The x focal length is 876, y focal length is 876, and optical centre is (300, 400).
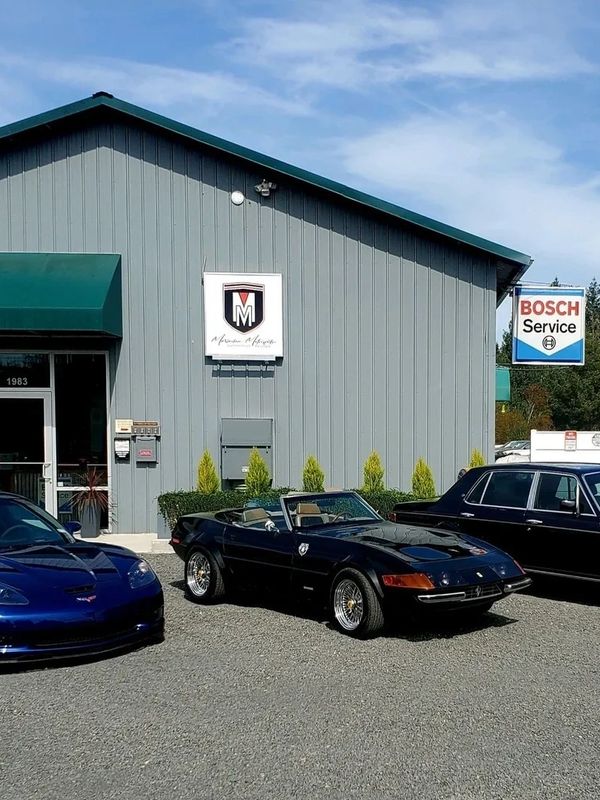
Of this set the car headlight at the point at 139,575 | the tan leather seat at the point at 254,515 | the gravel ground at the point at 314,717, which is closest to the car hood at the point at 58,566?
the car headlight at the point at 139,575

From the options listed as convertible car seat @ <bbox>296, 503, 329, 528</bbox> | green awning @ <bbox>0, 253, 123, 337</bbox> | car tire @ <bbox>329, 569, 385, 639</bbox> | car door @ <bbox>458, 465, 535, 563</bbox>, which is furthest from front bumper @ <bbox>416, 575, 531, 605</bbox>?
green awning @ <bbox>0, 253, 123, 337</bbox>

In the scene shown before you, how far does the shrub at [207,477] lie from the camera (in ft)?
47.1

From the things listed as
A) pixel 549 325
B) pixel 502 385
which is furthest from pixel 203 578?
pixel 549 325

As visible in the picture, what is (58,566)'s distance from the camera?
272 inches

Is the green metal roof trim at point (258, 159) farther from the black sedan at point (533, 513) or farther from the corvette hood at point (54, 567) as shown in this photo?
the corvette hood at point (54, 567)

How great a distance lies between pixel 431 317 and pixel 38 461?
7.05m

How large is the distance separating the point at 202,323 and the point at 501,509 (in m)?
6.80

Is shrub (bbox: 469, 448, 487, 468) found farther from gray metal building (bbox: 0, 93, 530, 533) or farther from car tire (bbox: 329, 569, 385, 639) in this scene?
car tire (bbox: 329, 569, 385, 639)

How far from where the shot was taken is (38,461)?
14.5 metres

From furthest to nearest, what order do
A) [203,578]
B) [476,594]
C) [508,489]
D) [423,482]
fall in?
[423,482]
[508,489]
[203,578]
[476,594]

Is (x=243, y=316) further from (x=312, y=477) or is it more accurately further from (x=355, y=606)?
(x=355, y=606)

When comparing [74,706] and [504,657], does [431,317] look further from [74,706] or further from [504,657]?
[74,706]

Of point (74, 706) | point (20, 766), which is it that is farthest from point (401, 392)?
point (20, 766)

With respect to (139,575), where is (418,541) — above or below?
above
